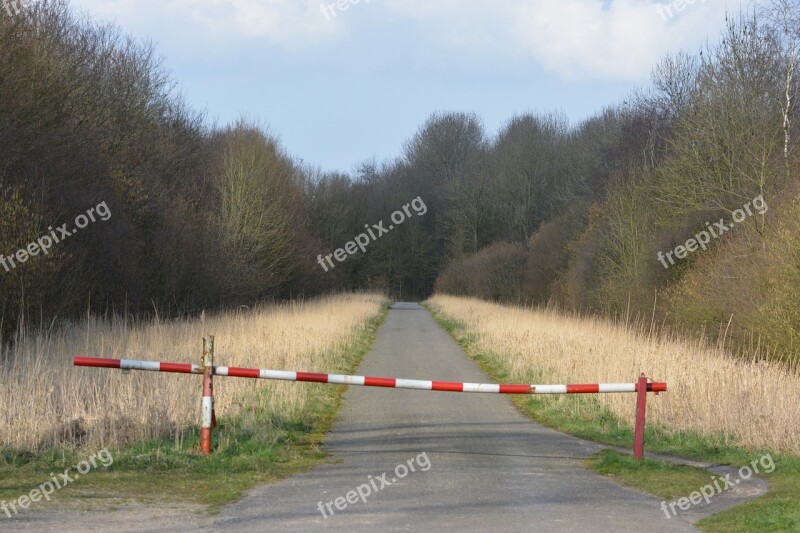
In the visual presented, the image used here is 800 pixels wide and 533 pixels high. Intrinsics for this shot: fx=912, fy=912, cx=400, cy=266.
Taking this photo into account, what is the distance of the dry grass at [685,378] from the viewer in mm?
10453

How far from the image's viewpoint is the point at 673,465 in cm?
932

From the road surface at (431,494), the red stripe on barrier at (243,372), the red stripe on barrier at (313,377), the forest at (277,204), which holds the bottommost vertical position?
the road surface at (431,494)

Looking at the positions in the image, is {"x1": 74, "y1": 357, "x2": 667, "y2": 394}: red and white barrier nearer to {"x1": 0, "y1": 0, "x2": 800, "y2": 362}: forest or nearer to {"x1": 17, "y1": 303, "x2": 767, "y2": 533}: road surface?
{"x1": 17, "y1": 303, "x2": 767, "y2": 533}: road surface

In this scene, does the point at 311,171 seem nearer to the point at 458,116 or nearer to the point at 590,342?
the point at 458,116

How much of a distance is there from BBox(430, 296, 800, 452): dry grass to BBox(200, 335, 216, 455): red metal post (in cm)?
591

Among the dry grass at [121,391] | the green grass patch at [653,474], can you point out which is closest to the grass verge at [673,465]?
the green grass patch at [653,474]

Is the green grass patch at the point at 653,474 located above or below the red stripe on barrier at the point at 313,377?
below

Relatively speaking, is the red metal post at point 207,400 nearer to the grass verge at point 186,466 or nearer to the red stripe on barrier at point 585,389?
the grass verge at point 186,466

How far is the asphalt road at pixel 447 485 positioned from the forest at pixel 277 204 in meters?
6.94

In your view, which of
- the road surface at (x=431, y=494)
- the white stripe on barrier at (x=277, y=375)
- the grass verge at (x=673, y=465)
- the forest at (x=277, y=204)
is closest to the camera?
the road surface at (x=431, y=494)

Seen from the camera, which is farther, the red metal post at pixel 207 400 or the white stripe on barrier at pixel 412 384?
the white stripe on barrier at pixel 412 384

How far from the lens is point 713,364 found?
13.4 m

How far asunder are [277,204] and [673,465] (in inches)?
1352

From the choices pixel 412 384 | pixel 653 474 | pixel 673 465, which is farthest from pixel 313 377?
pixel 673 465
